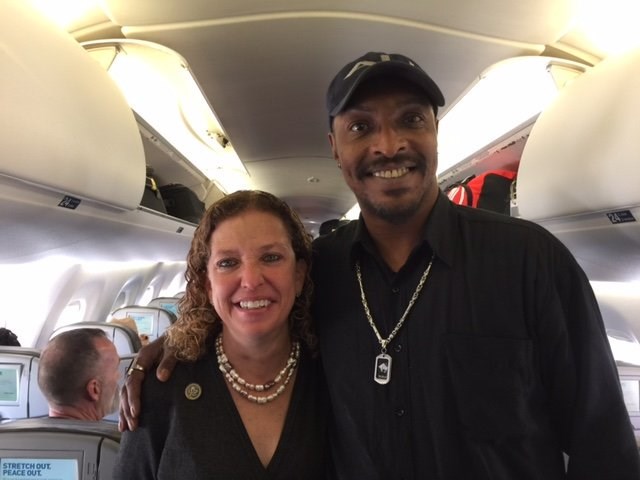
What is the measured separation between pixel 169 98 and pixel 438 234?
372 centimetres

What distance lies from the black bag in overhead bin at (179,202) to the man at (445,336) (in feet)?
15.6

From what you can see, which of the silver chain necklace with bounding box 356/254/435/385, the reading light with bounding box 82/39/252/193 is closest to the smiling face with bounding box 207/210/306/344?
the silver chain necklace with bounding box 356/254/435/385

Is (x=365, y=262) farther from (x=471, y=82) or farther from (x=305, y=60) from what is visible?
(x=471, y=82)

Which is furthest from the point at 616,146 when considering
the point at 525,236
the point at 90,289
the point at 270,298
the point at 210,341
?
the point at 90,289

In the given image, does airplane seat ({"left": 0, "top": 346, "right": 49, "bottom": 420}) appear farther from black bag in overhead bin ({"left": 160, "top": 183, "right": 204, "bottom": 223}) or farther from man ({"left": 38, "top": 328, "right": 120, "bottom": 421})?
black bag in overhead bin ({"left": 160, "top": 183, "right": 204, "bottom": 223})

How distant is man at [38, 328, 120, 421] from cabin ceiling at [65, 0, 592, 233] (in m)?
2.07

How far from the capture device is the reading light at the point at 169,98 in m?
3.06

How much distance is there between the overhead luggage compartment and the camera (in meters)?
2.12

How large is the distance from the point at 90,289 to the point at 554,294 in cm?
756

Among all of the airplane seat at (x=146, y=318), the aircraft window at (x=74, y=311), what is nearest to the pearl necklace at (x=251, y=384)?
the airplane seat at (x=146, y=318)

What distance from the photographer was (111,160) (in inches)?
114

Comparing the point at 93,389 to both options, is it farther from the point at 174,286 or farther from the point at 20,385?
the point at 174,286

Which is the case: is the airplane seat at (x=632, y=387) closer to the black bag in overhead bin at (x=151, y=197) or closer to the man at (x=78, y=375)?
the man at (x=78, y=375)

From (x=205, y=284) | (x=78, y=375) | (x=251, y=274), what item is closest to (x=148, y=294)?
(x=78, y=375)
